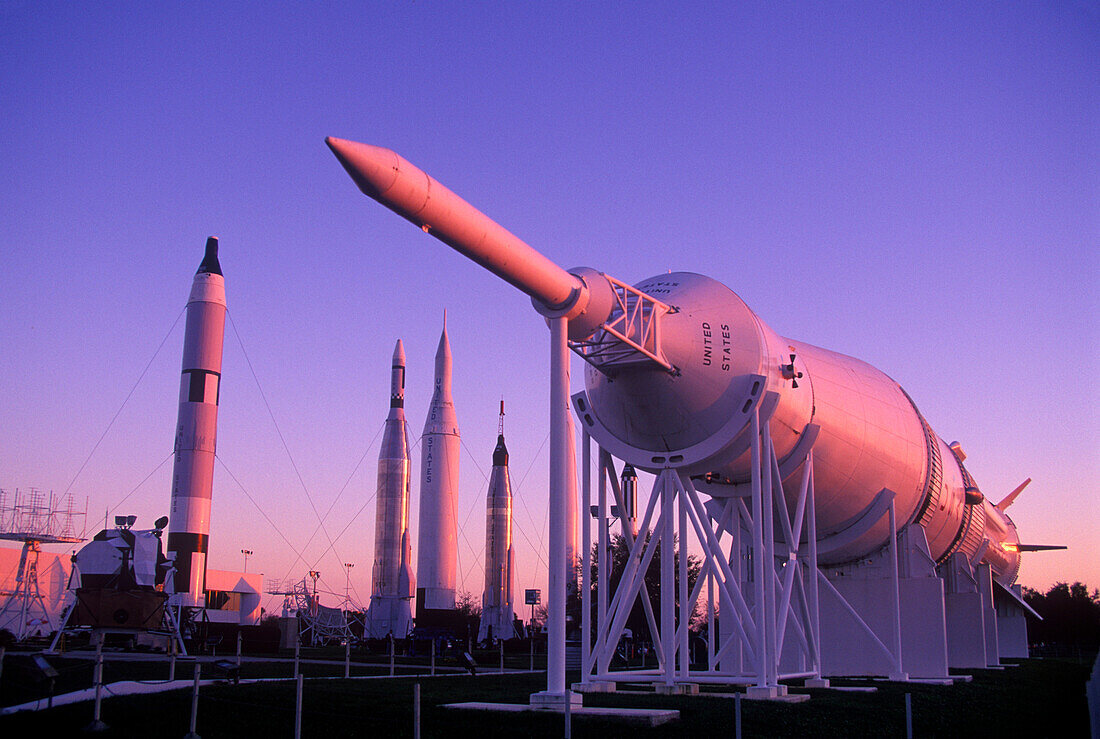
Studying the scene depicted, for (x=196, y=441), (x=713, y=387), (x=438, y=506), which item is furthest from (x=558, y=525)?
(x=438, y=506)

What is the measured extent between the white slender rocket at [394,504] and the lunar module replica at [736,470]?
3783 centimetres

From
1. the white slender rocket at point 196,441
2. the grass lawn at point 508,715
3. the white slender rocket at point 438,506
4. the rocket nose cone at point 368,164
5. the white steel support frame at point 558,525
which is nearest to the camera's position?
the rocket nose cone at point 368,164

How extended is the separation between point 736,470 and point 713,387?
9.40ft

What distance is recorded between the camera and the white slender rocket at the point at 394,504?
58688 millimetres

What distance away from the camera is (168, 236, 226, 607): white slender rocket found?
4269cm

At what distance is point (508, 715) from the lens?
507 inches

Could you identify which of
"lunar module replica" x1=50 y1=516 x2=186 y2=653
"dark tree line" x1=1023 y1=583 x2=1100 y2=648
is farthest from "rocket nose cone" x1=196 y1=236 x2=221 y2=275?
"dark tree line" x1=1023 y1=583 x2=1100 y2=648

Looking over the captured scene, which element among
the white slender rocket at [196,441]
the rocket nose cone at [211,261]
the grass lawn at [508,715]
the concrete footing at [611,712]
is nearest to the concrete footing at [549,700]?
the concrete footing at [611,712]

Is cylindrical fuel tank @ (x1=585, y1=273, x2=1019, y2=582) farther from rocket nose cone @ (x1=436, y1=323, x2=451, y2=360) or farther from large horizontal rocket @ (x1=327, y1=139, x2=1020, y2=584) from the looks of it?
rocket nose cone @ (x1=436, y1=323, x2=451, y2=360)

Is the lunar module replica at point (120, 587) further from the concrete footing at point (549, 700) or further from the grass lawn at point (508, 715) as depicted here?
the concrete footing at point (549, 700)

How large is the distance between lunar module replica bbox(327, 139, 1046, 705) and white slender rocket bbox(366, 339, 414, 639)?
124ft

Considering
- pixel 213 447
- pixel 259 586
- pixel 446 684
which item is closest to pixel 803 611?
pixel 446 684

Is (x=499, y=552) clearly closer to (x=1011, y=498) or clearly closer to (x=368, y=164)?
(x=1011, y=498)

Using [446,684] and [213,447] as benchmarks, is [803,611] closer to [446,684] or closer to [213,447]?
[446,684]
